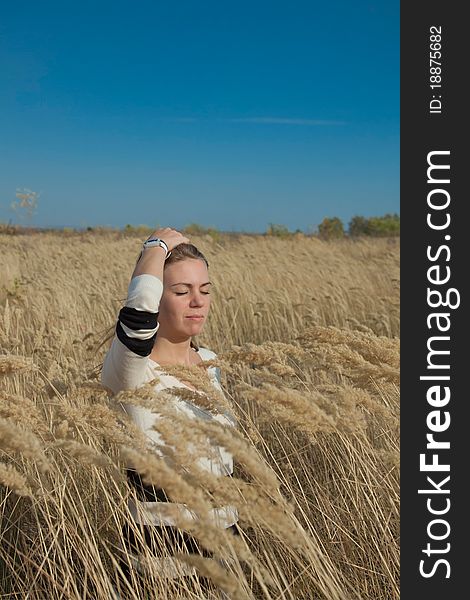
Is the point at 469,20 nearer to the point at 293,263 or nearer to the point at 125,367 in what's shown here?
the point at 125,367

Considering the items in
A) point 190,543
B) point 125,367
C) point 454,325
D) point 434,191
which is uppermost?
point 434,191

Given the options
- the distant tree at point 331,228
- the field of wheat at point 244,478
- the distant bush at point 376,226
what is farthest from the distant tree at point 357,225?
the field of wheat at point 244,478

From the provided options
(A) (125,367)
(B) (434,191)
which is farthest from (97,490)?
(B) (434,191)

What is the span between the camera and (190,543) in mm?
1909

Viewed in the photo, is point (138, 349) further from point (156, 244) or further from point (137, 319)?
point (156, 244)

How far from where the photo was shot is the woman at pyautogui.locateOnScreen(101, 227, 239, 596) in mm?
1742

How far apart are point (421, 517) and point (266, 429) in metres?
1.65

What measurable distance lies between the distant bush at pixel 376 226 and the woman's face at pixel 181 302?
27476 mm

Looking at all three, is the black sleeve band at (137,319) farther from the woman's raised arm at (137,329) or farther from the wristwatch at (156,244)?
the wristwatch at (156,244)

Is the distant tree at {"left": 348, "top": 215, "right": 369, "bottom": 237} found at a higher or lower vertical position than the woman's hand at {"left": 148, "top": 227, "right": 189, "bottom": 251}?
higher

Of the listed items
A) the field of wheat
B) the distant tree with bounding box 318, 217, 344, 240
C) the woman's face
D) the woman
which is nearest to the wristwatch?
the woman

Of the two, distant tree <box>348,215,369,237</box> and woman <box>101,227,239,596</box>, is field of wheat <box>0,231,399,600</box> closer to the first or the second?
woman <box>101,227,239,596</box>

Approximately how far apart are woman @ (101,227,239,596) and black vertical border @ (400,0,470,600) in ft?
1.77

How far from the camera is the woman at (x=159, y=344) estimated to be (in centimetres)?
174
